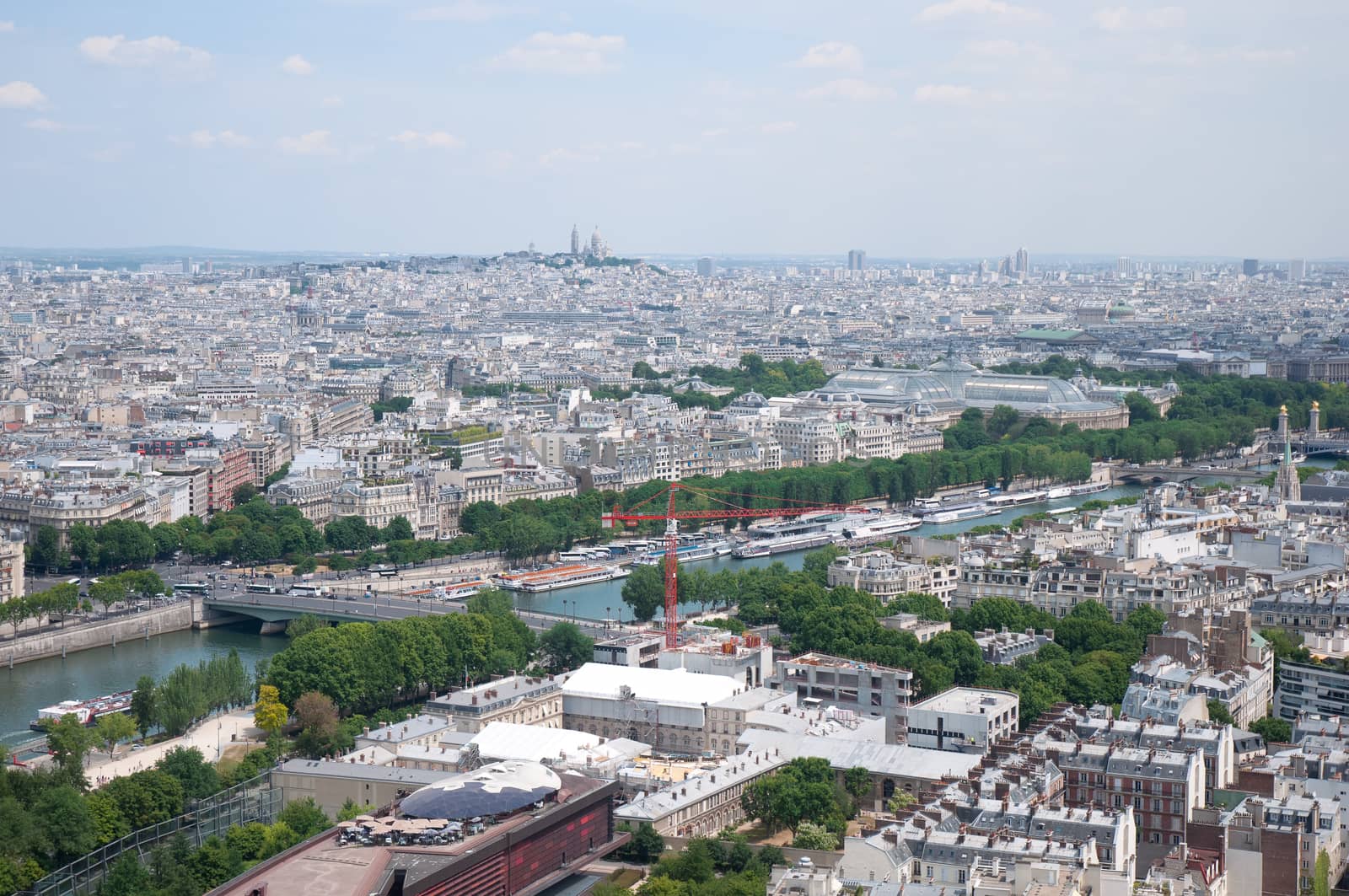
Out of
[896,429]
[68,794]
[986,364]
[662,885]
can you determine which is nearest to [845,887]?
[662,885]

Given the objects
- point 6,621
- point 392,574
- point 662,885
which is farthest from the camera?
point 392,574

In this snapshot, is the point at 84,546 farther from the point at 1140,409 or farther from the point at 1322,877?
the point at 1140,409

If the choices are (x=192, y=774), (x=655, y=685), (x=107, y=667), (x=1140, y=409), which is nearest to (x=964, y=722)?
(x=655, y=685)

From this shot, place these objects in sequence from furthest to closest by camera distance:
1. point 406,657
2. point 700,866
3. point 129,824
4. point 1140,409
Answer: point 1140,409 → point 406,657 → point 129,824 → point 700,866

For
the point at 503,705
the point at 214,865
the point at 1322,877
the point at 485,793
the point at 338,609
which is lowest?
the point at 338,609

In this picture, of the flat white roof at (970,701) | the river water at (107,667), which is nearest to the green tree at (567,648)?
the river water at (107,667)

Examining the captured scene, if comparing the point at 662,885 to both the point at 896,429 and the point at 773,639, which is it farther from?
the point at 896,429
